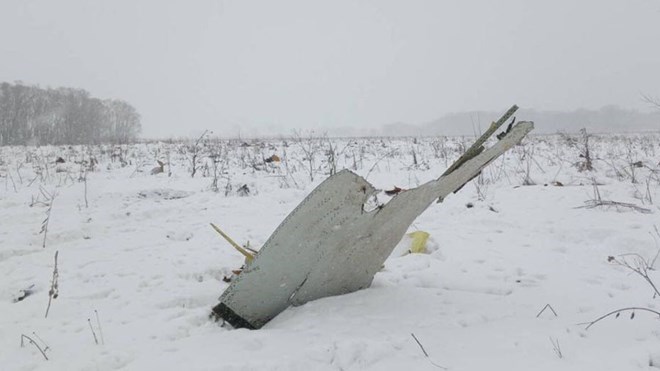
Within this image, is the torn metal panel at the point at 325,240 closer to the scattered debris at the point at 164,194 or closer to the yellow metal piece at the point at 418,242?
the yellow metal piece at the point at 418,242

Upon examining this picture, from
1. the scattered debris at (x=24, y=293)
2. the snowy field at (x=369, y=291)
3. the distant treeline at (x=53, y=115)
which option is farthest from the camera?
the distant treeline at (x=53, y=115)

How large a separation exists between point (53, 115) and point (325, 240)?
5625 centimetres

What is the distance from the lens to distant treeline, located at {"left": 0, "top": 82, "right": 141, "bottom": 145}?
40.4 metres

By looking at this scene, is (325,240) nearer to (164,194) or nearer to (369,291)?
(369,291)

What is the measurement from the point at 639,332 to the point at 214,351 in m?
1.74

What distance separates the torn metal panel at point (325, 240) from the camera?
1.77m

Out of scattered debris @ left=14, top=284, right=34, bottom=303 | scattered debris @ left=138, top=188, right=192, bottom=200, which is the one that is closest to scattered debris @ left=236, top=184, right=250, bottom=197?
scattered debris @ left=138, top=188, right=192, bottom=200

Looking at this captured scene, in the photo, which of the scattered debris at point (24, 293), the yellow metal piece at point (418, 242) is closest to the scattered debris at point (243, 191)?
the yellow metal piece at point (418, 242)

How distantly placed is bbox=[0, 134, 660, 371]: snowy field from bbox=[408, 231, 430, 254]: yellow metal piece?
0.35ft

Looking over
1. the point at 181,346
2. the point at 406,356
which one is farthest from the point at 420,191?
the point at 181,346

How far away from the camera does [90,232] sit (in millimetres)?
3617

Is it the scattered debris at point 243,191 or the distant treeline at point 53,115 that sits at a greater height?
the distant treeline at point 53,115

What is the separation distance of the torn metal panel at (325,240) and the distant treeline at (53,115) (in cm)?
4012

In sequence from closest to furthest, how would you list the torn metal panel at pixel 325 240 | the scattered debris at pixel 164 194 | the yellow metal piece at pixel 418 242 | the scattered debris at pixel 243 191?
the torn metal panel at pixel 325 240, the yellow metal piece at pixel 418 242, the scattered debris at pixel 164 194, the scattered debris at pixel 243 191
